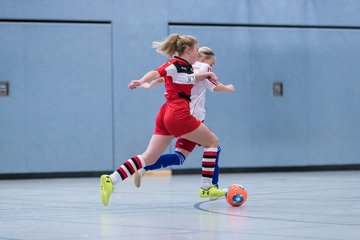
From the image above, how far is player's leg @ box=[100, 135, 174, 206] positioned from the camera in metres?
6.68

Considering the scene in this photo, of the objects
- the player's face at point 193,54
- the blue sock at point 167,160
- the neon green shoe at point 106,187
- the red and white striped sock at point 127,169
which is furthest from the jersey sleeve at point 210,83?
the neon green shoe at point 106,187

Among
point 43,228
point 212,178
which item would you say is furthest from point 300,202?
point 43,228

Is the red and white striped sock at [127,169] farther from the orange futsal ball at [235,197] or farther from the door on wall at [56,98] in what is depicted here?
the door on wall at [56,98]

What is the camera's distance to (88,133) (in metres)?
13.4

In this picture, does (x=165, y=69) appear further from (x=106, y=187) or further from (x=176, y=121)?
(x=106, y=187)

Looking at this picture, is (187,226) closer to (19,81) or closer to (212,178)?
(212,178)

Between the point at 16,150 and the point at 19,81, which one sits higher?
the point at 19,81

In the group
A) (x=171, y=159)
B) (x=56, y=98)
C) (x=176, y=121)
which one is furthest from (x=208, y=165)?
(x=56, y=98)

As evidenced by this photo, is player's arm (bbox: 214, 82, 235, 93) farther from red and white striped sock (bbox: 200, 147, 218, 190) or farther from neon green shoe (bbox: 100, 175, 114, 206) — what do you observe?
neon green shoe (bbox: 100, 175, 114, 206)

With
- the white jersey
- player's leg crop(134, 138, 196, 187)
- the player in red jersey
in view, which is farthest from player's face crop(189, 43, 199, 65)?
player's leg crop(134, 138, 196, 187)

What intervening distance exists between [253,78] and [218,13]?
1.48 meters

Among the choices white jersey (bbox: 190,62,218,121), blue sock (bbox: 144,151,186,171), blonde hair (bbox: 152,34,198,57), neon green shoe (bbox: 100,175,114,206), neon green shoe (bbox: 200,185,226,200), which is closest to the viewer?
neon green shoe (bbox: 100,175,114,206)

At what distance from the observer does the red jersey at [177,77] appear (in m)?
6.83

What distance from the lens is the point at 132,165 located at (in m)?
6.82
